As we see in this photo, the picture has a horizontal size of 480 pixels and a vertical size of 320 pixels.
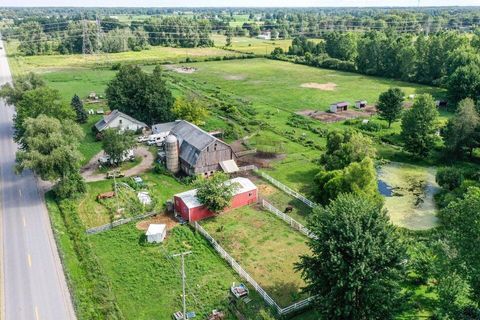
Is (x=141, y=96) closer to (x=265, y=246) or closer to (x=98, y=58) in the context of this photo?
(x=265, y=246)

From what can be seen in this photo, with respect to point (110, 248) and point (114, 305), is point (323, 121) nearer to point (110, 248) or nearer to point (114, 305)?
point (110, 248)

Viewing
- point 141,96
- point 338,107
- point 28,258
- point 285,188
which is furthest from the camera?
point 338,107

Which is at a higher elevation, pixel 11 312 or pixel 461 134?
pixel 461 134

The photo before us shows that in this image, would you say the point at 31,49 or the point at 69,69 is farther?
the point at 31,49

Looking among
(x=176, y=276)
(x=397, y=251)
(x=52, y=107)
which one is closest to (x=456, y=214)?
(x=397, y=251)

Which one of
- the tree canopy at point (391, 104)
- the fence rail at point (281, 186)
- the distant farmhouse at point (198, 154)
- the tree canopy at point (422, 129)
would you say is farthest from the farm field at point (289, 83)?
the distant farmhouse at point (198, 154)

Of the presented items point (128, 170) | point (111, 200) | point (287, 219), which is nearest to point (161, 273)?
point (287, 219)
